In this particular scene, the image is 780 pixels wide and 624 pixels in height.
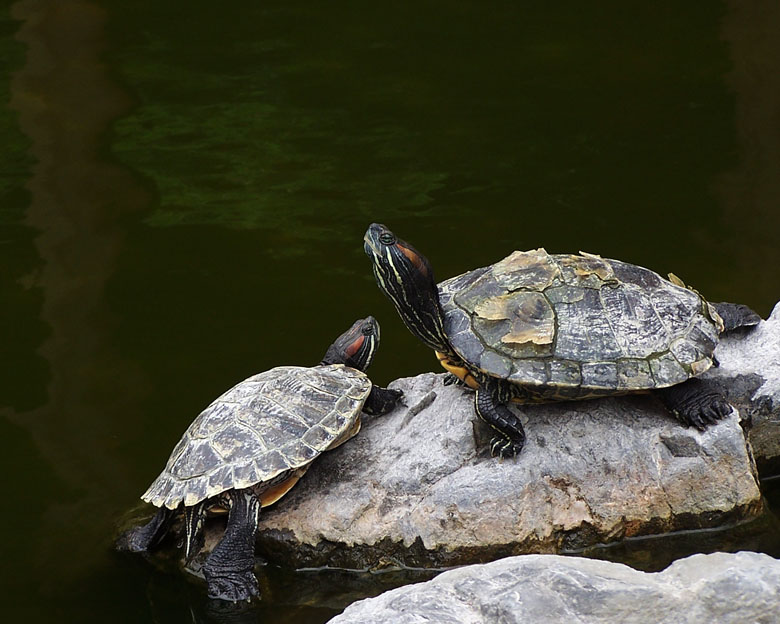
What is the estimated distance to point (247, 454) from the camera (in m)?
4.02

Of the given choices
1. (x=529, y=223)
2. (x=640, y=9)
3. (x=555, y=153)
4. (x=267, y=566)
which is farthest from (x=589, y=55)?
(x=267, y=566)

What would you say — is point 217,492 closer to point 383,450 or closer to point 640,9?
point 383,450

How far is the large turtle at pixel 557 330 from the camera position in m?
3.87

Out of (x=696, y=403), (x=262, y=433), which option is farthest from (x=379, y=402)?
(x=696, y=403)

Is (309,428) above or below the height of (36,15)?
below

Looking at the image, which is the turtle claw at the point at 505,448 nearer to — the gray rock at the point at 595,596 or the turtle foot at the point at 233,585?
the turtle foot at the point at 233,585

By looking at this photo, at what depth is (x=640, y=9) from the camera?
11.7 meters

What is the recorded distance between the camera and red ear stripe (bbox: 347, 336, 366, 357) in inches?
183

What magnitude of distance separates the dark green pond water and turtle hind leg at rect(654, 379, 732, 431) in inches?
18.3

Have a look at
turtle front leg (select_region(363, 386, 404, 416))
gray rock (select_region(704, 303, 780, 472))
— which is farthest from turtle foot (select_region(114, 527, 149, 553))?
gray rock (select_region(704, 303, 780, 472))

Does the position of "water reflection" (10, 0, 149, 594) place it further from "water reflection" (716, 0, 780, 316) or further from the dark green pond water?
"water reflection" (716, 0, 780, 316)

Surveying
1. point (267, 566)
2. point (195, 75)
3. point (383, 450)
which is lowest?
point (267, 566)

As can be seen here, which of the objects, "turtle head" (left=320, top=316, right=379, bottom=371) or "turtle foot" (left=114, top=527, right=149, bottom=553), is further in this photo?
"turtle head" (left=320, top=316, right=379, bottom=371)

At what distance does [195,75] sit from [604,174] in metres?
4.78
